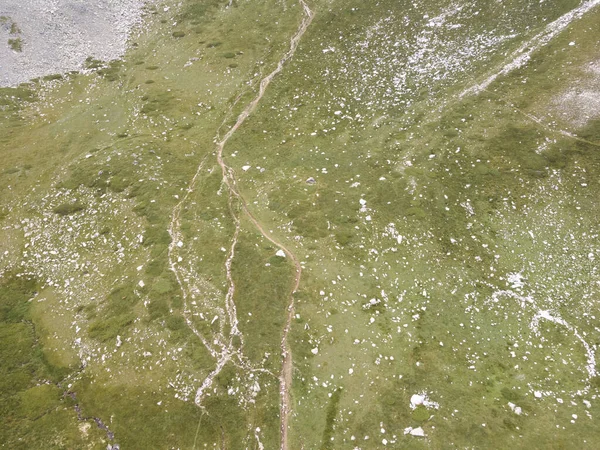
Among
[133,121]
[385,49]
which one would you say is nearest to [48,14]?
[133,121]

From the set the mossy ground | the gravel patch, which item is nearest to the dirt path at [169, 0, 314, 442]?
the mossy ground

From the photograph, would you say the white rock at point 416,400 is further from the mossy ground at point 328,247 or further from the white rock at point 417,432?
the white rock at point 417,432

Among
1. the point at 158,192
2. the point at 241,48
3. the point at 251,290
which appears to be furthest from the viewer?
the point at 241,48

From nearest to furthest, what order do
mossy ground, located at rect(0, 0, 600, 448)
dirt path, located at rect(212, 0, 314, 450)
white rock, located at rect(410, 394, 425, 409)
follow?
1. white rock, located at rect(410, 394, 425, 409)
2. mossy ground, located at rect(0, 0, 600, 448)
3. dirt path, located at rect(212, 0, 314, 450)

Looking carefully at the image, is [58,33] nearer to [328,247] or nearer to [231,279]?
[231,279]

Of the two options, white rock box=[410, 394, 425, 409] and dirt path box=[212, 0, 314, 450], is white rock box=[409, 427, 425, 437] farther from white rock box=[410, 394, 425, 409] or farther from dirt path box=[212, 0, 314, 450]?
dirt path box=[212, 0, 314, 450]

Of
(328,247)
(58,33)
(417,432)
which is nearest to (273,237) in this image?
(328,247)

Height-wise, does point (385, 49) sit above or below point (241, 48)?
below

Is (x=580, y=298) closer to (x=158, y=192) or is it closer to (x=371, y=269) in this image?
(x=371, y=269)
